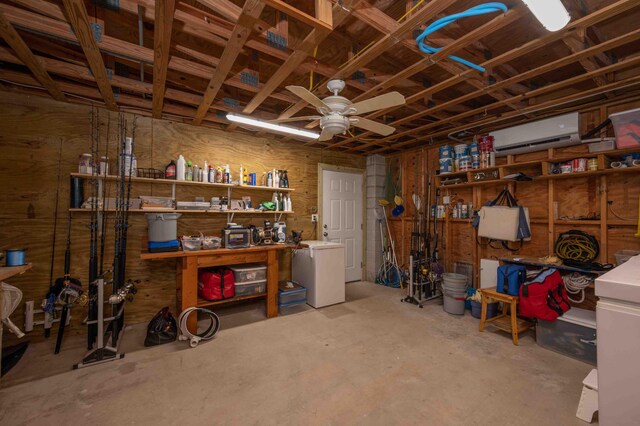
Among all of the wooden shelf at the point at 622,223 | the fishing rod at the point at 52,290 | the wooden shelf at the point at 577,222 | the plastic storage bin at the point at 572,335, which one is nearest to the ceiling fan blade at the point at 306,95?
the fishing rod at the point at 52,290

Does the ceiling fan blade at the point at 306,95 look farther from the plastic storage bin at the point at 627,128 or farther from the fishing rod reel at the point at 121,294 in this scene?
the plastic storage bin at the point at 627,128

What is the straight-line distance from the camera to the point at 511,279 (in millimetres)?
3012

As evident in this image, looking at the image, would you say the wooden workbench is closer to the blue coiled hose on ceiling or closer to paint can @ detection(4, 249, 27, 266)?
paint can @ detection(4, 249, 27, 266)

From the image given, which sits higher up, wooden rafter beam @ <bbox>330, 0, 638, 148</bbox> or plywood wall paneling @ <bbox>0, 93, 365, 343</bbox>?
wooden rafter beam @ <bbox>330, 0, 638, 148</bbox>

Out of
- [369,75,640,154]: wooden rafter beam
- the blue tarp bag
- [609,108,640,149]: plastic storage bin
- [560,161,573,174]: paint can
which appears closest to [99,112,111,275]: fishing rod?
[369,75,640,154]: wooden rafter beam

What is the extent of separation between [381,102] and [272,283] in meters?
2.68

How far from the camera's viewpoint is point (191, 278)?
304 cm

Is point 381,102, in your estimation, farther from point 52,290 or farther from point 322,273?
point 52,290

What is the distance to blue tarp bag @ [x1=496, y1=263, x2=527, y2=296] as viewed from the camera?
2.98 metres

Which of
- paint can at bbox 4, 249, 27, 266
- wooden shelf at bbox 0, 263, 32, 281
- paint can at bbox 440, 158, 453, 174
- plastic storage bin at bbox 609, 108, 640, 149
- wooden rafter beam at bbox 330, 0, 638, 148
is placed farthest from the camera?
paint can at bbox 440, 158, 453, 174

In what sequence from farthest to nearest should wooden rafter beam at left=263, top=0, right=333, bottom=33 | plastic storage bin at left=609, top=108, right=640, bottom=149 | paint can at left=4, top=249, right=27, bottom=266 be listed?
plastic storage bin at left=609, top=108, right=640, bottom=149 → paint can at left=4, top=249, right=27, bottom=266 → wooden rafter beam at left=263, top=0, right=333, bottom=33

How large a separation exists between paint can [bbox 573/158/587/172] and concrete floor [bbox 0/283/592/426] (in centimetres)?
203

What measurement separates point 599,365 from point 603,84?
10.2 ft

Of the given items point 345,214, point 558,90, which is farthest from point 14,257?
point 558,90
